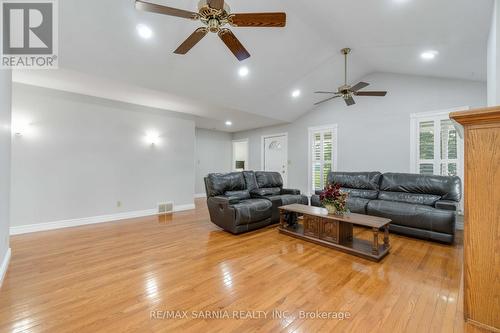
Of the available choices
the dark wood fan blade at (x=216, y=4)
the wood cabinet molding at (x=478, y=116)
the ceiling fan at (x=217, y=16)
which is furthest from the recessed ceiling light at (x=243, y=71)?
the wood cabinet molding at (x=478, y=116)

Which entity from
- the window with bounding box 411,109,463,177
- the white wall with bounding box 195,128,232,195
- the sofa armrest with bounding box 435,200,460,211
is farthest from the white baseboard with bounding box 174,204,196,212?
the window with bounding box 411,109,463,177

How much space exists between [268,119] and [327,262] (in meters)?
4.64

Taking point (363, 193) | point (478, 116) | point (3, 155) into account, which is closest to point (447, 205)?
point (363, 193)

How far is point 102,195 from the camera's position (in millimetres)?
4586

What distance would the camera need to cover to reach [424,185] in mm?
4000

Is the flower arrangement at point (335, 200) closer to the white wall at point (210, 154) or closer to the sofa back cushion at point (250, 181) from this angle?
the sofa back cushion at point (250, 181)

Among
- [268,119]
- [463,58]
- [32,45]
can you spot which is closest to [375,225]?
[463,58]

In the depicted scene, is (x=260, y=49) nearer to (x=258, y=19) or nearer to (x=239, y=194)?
(x=258, y=19)

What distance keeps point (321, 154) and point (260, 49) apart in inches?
140

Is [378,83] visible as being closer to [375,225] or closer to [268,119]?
[268,119]

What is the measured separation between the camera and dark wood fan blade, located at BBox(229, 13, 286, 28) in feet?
6.73

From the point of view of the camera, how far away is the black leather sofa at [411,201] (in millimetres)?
3275

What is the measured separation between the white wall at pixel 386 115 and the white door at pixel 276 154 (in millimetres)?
793

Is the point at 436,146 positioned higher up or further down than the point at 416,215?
higher up
